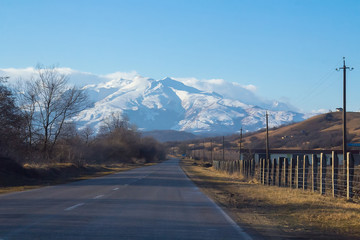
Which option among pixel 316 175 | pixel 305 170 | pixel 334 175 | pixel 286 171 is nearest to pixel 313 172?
pixel 316 175

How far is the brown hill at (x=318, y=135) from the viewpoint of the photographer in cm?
8506

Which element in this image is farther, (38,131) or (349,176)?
(38,131)

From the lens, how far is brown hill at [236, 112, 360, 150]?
279 feet

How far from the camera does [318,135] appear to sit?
98312 millimetres

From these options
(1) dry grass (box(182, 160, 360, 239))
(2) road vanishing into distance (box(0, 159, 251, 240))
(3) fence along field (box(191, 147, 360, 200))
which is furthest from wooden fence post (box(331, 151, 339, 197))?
(2) road vanishing into distance (box(0, 159, 251, 240))

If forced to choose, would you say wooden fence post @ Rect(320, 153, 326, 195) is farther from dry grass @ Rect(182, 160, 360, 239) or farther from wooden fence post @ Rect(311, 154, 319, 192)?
dry grass @ Rect(182, 160, 360, 239)

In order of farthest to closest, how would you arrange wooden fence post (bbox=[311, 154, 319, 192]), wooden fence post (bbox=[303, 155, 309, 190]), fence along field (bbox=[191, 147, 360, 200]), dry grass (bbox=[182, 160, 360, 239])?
1. wooden fence post (bbox=[303, 155, 309, 190])
2. wooden fence post (bbox=[311, 154, 319, 192])
3. fence along field (bbox=[191, 147, 360, 200])
4. dry grass (bbox=[182, 160, 360, 239])

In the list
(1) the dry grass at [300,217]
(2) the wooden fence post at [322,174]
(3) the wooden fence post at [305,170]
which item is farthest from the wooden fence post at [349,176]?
(3) the wooden fence post at [305,170]

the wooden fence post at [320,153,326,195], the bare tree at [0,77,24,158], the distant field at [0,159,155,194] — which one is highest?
the bare tree at [0,77,24,158]

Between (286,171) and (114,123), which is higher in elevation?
(114,123)

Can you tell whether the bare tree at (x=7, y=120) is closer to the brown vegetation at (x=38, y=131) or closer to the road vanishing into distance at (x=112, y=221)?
the brown vegetation at (x=38, y=131)

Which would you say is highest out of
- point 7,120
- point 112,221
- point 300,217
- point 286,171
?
point 7,120

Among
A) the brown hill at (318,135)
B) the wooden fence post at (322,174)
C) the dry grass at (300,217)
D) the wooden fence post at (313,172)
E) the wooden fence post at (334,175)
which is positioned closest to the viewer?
the dry grass at (300,217)

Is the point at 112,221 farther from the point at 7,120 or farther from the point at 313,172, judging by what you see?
the point at 7,120
